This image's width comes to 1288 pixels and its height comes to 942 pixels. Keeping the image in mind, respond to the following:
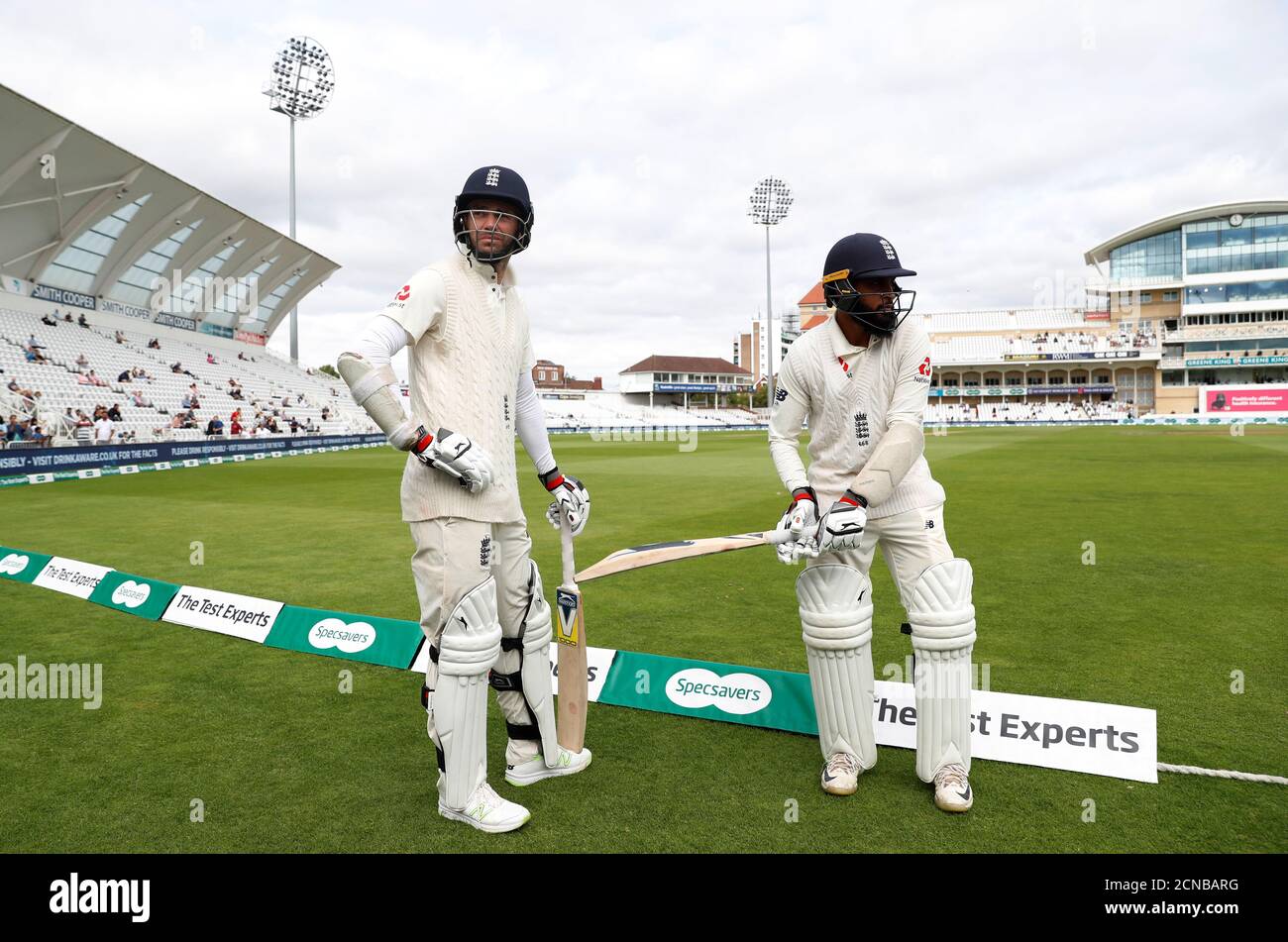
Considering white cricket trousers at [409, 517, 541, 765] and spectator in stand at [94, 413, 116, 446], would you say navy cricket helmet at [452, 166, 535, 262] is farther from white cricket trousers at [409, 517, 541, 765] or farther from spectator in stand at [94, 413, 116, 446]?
spectator in stand at [94, 413, 116, 446]

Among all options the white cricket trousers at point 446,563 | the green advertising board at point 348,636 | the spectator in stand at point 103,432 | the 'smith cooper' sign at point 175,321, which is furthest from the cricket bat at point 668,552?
the 'smith cooper' sign at point 175,321

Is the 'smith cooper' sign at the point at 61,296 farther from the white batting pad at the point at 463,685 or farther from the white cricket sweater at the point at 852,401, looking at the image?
the white cricket sweater at the point at 852,401

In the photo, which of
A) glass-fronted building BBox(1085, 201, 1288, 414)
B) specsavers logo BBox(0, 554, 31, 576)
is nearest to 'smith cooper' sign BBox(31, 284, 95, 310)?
specsavers logo BBox(0, 554, 31, 576)

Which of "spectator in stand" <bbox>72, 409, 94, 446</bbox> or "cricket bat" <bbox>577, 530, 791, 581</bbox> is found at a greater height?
"spectator in stand" <bbox>72, 409, 94, 446</bbox>

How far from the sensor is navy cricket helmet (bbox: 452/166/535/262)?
3123mm

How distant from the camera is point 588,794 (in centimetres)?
322

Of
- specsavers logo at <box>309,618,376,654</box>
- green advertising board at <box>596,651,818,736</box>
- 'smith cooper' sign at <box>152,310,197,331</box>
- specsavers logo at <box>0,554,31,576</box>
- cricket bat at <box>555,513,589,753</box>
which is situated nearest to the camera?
cricket bat at <box>555,513,589,753</box>

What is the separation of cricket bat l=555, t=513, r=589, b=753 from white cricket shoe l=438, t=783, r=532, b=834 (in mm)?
527

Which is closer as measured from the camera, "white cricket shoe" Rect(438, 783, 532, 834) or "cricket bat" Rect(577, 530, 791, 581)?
"white cricket shoe" Rect(438, 783, 532, 834)

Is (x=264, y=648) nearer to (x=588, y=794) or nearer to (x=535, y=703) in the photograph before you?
(x=535, y=703)

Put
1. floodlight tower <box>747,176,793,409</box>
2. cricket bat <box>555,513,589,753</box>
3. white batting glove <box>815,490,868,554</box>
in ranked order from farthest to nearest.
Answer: floodlight tower <box>747,176,793,409</box>
cricket bat <box>555,513,589,753</box>
white batting glove <box>815,490,868,554</box>

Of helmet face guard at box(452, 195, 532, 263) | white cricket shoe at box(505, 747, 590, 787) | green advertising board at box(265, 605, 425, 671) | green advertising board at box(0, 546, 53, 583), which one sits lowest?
white cricket shoe at box(505, 747, 590, 787)
